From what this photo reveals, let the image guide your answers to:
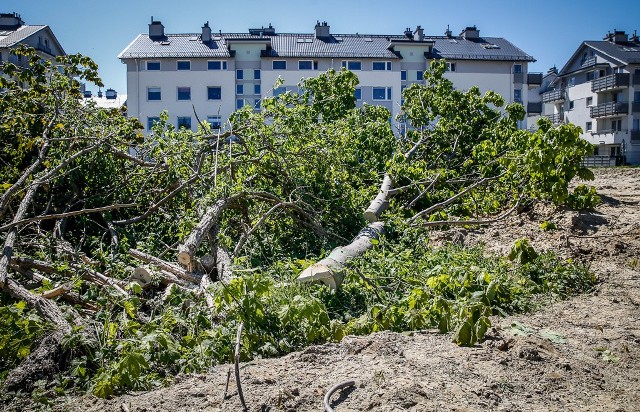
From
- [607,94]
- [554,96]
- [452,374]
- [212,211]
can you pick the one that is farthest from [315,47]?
[452,374]

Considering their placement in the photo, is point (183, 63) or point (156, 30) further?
point (156, 30)

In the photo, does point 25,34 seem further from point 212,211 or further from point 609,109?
point 212,211

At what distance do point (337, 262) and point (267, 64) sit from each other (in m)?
45.1

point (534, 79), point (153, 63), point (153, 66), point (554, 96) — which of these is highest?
point (153, 63)

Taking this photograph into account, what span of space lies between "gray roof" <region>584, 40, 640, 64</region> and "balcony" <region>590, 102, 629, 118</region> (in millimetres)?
3001

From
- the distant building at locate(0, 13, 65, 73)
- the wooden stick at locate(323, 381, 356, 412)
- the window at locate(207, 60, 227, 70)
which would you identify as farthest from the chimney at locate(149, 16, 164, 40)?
the wooden stick at locate(323, 381, 356, 412)

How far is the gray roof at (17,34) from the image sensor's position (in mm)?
46200

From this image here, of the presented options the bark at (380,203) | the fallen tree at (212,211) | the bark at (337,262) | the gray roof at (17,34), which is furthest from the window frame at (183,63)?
the bark at (337,262)

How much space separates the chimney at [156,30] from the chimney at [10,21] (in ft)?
30.7

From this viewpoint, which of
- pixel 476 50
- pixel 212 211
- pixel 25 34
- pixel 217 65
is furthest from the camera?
pixel 476 50

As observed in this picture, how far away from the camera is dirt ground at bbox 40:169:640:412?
3646 mm

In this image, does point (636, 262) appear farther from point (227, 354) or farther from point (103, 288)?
point (103, 288)

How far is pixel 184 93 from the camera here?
164 feet

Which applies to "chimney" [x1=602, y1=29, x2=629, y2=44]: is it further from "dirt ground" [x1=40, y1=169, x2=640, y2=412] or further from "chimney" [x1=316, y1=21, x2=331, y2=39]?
"dirt ground" [x1=40, y1=169, x2=640, y2=412]
